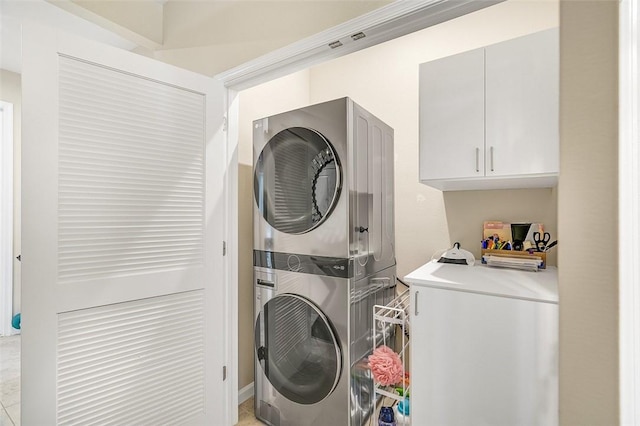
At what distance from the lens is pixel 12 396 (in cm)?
214

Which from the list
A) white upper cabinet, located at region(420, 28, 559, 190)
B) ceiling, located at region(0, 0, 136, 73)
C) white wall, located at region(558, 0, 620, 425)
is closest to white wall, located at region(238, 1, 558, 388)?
white upper cabinet, located at region(420, 28, 559, 190)

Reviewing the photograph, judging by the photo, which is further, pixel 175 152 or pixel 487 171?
pixel 175 152

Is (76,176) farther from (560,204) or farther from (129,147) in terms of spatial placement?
(560,204)

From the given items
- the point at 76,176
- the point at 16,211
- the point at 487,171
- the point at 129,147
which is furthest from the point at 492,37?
the point at 16,211

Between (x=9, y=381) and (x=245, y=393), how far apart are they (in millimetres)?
1821

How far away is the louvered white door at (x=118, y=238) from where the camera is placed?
122 cm

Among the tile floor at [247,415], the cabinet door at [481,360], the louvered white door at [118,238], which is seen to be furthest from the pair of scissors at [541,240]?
the tile floor at [247,415]

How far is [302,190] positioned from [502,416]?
1.40 m

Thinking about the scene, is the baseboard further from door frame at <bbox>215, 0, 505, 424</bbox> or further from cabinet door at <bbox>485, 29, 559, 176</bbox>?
cabinet door at <bbox>485, 29, 559, 176</bbox>

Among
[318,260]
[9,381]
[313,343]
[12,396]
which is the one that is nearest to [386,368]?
[313,343]

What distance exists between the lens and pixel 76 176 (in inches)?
51.8

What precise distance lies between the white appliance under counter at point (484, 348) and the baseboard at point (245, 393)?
127 cm

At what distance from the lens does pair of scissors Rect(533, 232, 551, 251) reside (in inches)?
68.8
